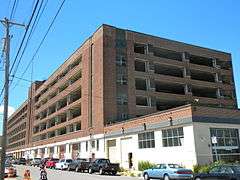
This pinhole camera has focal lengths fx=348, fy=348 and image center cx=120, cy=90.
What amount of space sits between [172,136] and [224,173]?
56.7 ft

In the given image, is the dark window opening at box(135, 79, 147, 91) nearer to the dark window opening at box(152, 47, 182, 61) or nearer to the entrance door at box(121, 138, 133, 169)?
the dark window opening at box(152, 47, 182, 61)

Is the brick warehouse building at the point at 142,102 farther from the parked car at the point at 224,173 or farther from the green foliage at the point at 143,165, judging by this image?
the parked car at the point at 224,173

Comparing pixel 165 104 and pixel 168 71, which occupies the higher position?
pixel 168 71

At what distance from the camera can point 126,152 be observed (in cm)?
4581

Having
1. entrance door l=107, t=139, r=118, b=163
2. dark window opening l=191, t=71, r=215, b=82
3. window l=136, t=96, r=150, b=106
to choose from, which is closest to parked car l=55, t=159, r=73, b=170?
entrance door l=107, t=139, r=118, b=163

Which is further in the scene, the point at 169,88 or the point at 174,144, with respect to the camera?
the point at 169,88

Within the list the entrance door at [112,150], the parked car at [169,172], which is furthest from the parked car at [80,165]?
the parked car at [169,172]

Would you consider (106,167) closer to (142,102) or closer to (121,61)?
(142,102)

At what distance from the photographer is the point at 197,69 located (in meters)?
64.9

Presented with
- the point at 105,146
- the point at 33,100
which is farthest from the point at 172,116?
the point at 33,100

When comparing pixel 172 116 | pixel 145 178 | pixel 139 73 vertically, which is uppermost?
pixel 139 73

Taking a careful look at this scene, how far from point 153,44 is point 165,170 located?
3721 centimetres

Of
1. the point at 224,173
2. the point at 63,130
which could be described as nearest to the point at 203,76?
the point at 63,130

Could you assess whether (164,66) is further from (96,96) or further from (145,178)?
(145,178)
